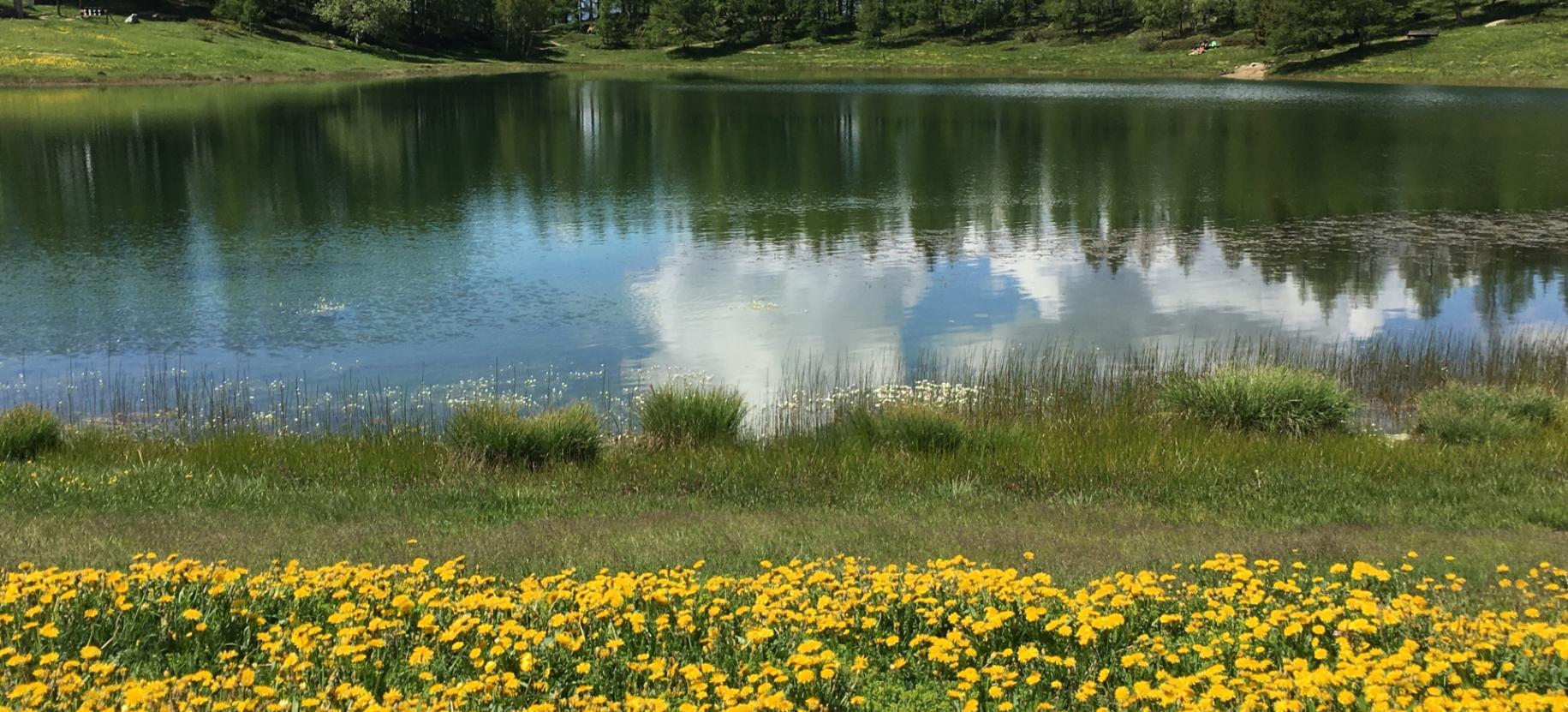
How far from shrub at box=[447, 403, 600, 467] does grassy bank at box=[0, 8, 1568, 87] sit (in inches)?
3447

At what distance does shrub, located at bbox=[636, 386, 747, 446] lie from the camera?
49.6 feet

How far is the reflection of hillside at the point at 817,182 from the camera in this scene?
30328 mm

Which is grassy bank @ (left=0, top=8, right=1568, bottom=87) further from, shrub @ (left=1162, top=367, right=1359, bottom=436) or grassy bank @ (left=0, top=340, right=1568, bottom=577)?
shrub @ (left=1162, top=367, right=1359, bottom=436)

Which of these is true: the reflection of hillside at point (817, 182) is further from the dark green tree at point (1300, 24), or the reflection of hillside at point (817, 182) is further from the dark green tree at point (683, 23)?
the dark green tree at point (683, 23)

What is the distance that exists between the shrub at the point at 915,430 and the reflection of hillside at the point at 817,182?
14119 mm

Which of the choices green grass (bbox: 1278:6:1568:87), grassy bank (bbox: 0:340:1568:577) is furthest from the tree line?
grassy bank (bbox: 0:340:1568:577)

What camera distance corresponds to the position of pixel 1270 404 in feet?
50.7

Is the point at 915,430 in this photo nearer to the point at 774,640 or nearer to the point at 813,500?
the point at 813,500

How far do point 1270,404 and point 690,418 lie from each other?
733cm

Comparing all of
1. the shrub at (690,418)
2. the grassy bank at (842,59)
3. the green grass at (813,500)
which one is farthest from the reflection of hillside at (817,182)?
the grassy bank at (842,59)

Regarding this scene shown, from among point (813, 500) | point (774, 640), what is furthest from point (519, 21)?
point (774, 640)

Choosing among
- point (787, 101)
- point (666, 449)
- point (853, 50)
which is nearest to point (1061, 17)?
point (853, 50)

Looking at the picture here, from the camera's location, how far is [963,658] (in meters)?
7.56

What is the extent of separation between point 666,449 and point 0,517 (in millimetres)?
6792
